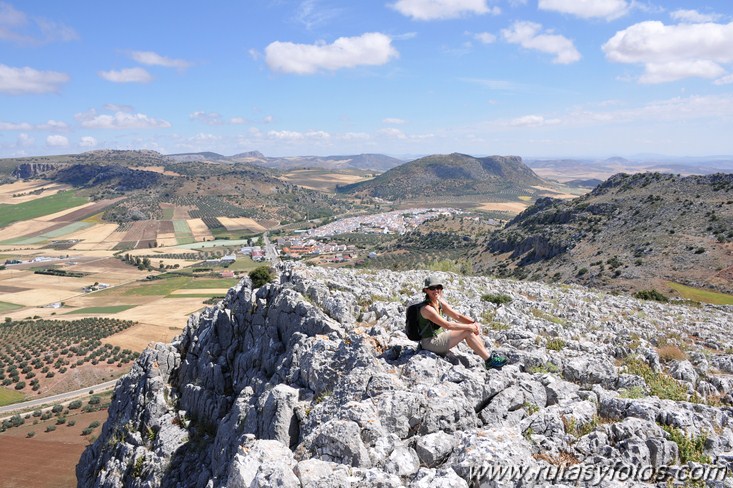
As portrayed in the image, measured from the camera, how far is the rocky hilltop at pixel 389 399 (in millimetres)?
7238

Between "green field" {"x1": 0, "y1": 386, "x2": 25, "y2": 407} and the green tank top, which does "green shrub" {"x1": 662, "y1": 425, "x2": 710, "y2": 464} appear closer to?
the green tank top

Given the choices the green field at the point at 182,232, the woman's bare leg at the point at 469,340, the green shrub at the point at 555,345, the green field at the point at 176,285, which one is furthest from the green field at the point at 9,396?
the green field at the point at 182,232

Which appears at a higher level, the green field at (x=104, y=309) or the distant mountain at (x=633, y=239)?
the distant mountain at (x=633, y=239)

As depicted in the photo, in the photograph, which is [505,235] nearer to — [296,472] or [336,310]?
[336,310]

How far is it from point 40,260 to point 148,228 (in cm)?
5033

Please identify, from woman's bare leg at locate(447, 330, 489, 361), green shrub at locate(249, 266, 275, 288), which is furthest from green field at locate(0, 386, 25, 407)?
woman's bare leg at locate(447, 330, 489, 361)

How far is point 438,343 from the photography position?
35.5 feet

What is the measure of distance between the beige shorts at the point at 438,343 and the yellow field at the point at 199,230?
171 meters

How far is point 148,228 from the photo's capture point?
18125 centimetres

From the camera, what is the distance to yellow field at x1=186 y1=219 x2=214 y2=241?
17075 centimetres

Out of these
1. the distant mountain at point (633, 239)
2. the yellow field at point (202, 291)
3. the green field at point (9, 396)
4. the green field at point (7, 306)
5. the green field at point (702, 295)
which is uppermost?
the distant mountain at point (633, 239)

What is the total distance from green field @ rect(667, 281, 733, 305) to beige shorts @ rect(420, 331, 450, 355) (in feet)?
Result: 133

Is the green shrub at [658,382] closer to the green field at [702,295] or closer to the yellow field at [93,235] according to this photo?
the green field at [702,295]

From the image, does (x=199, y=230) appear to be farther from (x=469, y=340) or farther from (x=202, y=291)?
(x=469, y=340)
